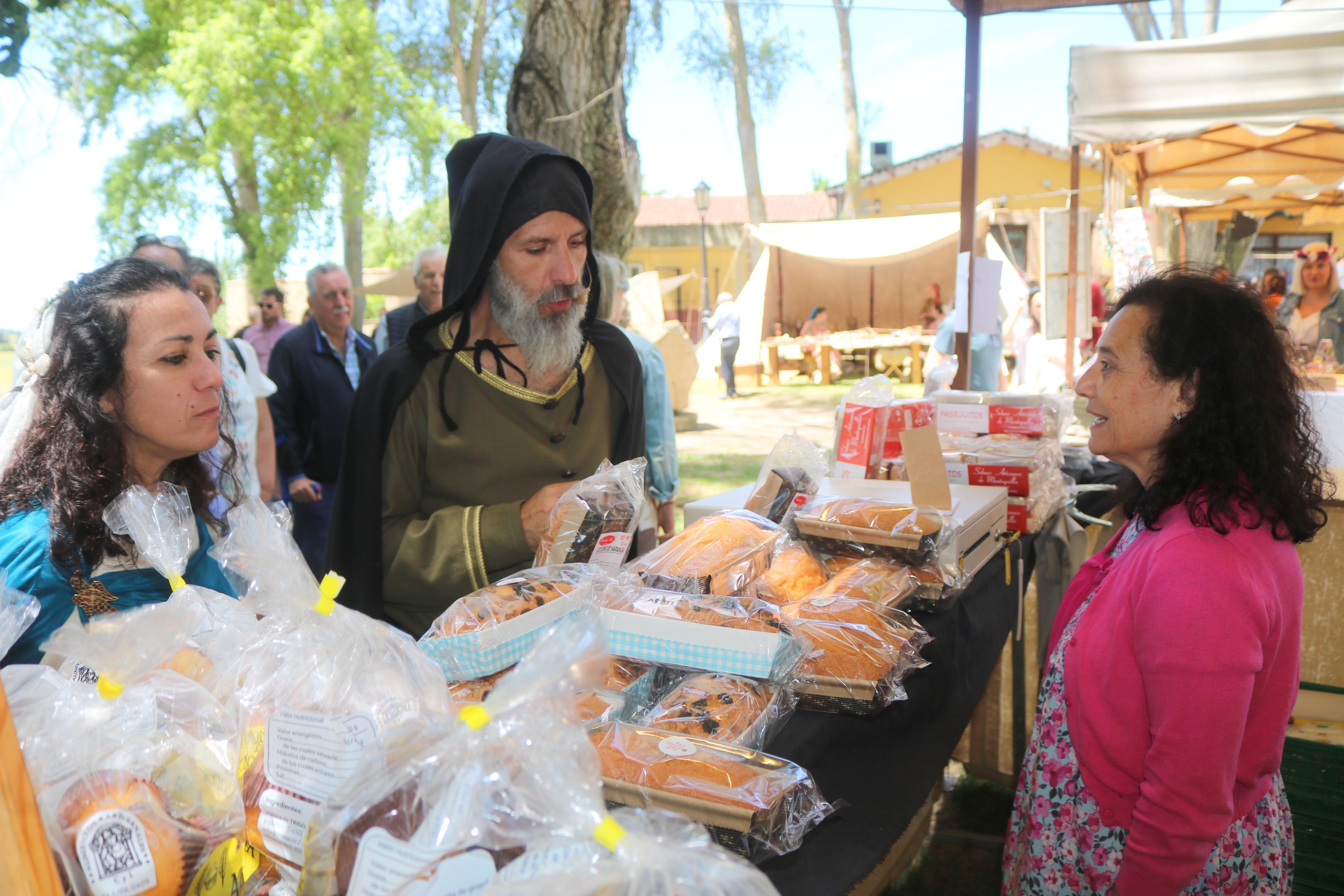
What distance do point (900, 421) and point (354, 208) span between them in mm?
18507

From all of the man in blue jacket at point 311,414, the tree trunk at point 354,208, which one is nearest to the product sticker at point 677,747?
the man in blue jacket at point 311,414

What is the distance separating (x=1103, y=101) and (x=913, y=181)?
22.0m

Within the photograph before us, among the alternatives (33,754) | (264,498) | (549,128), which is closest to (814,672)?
(33,754)

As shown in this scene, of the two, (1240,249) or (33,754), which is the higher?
(1240,249)

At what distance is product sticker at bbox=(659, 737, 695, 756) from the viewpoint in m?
1.04

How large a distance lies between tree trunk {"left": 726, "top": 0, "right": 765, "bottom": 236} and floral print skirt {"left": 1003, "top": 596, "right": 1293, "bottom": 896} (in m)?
18.5

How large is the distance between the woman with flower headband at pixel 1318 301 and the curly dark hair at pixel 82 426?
23.7ft

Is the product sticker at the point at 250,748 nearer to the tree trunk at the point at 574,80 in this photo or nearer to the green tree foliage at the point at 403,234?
the tree trunk at the point at 574,80

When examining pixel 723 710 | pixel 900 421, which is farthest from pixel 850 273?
pixel 723 710

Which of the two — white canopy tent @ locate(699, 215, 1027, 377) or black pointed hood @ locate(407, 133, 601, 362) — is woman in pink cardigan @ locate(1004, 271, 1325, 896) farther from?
white canopy tent @ locate(699, 215, 1027, 377)

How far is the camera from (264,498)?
13.0ft

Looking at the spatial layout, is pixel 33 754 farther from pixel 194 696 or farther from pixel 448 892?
pixel 448 892

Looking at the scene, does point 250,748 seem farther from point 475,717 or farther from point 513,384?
point 513,384

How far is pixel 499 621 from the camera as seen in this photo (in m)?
1.26
